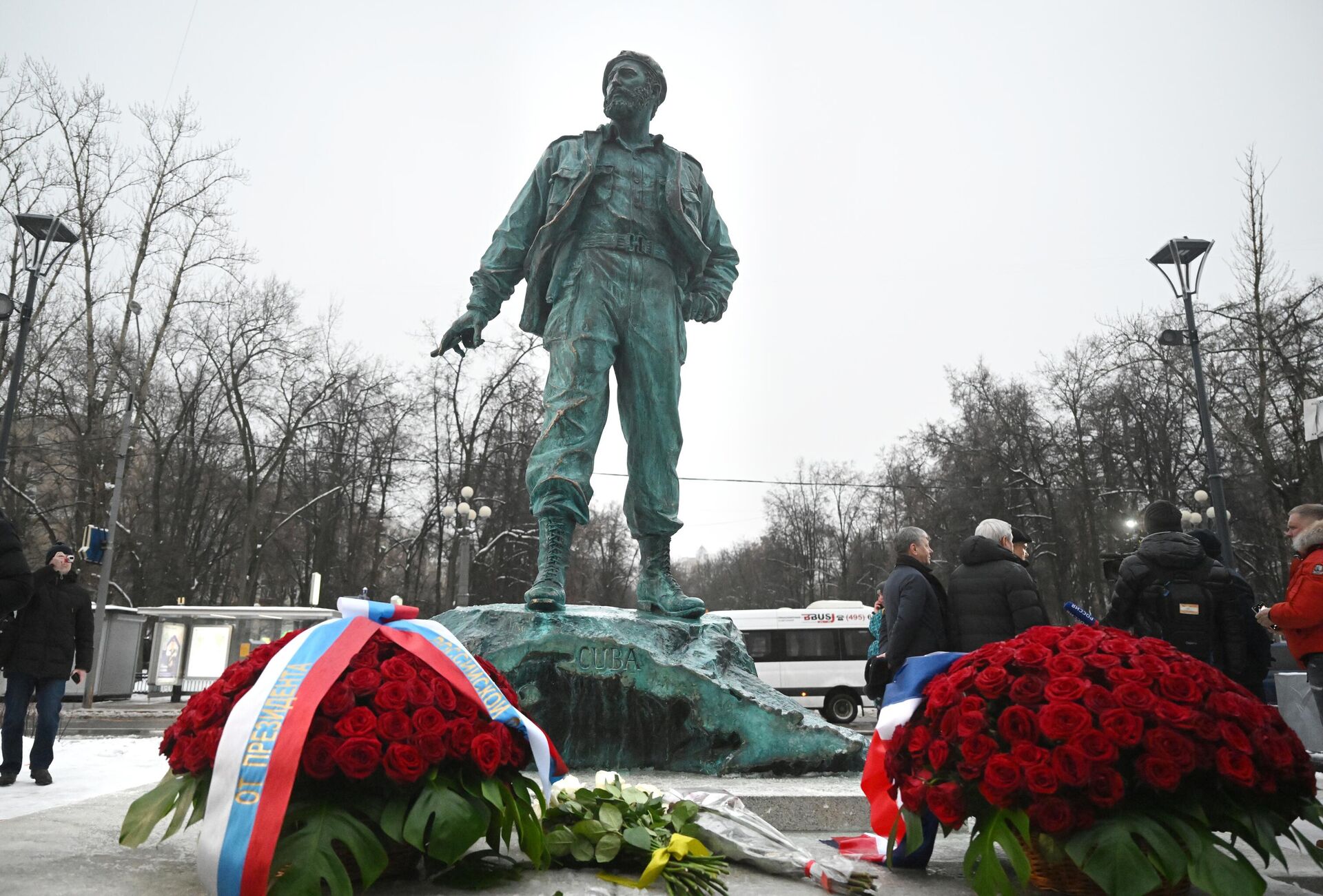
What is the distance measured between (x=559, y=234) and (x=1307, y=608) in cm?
394

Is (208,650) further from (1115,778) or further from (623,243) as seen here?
(1115,778)

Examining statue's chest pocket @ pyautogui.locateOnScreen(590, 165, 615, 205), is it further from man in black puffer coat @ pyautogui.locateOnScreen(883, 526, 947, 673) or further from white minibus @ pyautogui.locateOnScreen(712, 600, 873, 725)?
white minibus @ pyautogui.locateOnScreen(712, 600, 873, 725)

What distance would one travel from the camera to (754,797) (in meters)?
3.33

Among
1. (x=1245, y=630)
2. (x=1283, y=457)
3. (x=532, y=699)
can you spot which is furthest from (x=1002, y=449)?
(x=532, y=699)

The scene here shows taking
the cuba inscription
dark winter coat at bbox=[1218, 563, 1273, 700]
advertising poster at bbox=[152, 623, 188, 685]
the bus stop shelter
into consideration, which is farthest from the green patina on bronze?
advertising poster at bbox=[152, 623, 188, 685]

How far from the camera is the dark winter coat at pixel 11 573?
5.22 meters

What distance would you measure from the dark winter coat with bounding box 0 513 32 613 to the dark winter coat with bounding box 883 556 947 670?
461 centimetres

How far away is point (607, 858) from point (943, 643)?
2.39m

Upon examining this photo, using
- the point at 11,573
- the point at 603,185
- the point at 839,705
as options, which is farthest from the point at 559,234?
the point at 839,705

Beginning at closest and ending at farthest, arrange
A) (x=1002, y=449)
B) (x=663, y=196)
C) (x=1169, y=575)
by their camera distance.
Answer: (x=1169, y=575) < (x=663, y=196) < (x=1002, y=449)

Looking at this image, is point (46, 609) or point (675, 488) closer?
point (675, 488)

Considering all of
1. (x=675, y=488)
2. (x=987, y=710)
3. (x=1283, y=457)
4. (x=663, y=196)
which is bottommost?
(x=987, y=710)

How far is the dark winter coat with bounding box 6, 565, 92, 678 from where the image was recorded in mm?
5750

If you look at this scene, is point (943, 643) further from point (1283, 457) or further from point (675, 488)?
point (1283, 457)
